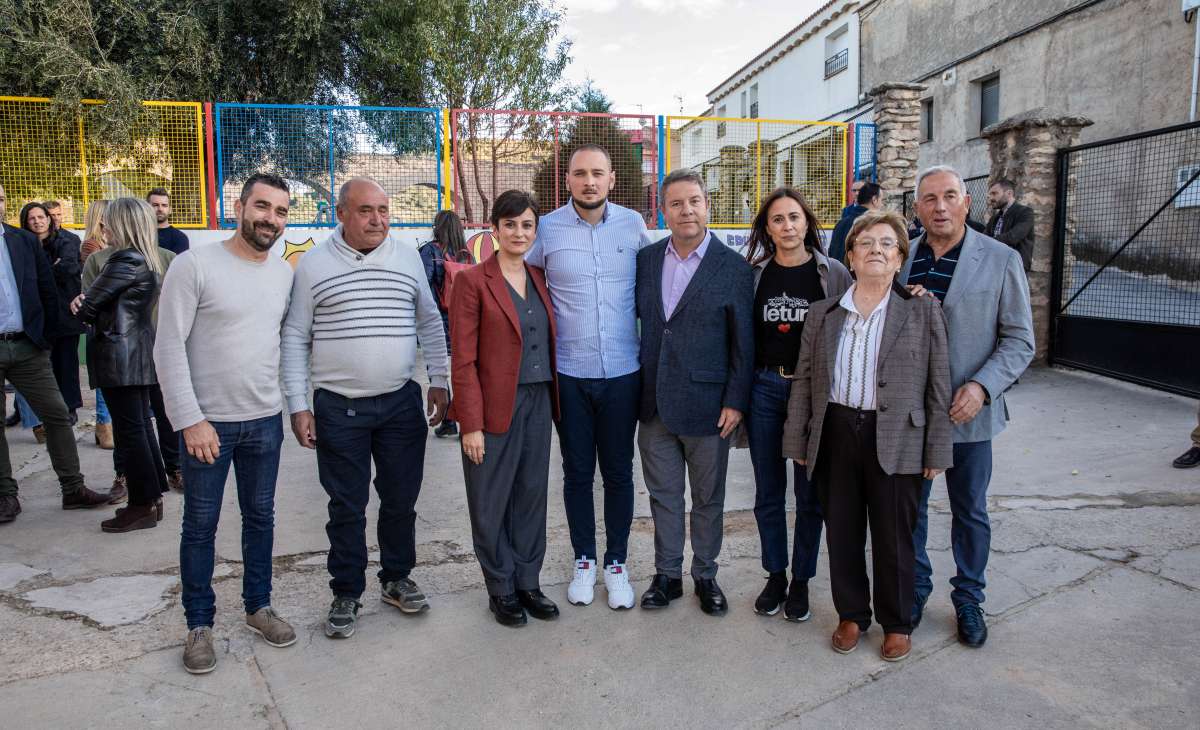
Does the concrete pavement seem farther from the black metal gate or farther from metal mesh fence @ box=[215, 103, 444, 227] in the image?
metal mesh fence @ box=[215, 103, 444, 227]

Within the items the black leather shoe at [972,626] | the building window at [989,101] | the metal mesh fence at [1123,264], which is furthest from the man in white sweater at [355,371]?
the building window at [989,101]

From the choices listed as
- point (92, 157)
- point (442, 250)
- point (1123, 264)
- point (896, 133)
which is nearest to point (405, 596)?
point (442, 250)

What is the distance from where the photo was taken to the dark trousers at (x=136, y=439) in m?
4.59

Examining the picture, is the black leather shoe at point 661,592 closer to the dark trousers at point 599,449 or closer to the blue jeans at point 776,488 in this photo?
the dark trousers at point 599,449

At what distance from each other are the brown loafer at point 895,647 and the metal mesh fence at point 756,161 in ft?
36.9

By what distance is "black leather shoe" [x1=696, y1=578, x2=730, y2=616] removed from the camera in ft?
11.6

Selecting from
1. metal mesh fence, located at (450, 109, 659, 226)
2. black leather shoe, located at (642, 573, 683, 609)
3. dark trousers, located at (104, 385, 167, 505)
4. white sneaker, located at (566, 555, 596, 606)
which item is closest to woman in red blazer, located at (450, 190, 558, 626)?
white sneaker, located at (566, 555, 596, 606)

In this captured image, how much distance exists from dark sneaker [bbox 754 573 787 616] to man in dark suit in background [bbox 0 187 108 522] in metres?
4.10

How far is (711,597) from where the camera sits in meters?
3.56

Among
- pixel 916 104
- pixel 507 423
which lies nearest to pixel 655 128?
pixel 916 104

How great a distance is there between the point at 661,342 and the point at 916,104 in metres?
12.1

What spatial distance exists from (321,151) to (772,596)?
34.3 feet

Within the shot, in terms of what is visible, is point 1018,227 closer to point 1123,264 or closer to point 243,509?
point 1123,264

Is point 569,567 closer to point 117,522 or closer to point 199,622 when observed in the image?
point 199,622
